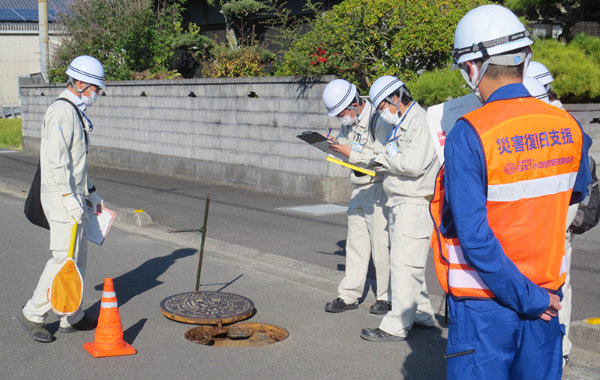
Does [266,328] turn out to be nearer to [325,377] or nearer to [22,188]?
[325,377]

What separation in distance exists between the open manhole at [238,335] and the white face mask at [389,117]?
1819 mm

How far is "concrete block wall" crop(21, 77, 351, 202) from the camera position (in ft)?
41.4

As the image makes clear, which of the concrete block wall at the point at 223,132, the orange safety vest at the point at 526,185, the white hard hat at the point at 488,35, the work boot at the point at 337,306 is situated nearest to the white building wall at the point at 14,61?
the concrete block wall at the point at 223,132

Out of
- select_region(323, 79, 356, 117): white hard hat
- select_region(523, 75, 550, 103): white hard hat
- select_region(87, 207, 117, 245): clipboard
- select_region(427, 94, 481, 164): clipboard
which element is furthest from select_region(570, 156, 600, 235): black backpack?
select_region(87, 207, 117, 245): clipboard

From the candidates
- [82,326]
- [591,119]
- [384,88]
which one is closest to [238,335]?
[82,326]

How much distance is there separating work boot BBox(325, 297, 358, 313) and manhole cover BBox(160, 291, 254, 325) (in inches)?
25.8

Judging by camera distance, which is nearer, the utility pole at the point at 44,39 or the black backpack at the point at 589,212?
the black backpack at the point at 589,212

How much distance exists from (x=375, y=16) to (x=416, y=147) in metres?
7.27

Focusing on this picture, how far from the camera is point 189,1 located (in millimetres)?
24500

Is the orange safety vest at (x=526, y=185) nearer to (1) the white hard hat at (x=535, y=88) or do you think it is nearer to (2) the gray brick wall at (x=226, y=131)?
(1) the white hard hat at (x=535, y=88)

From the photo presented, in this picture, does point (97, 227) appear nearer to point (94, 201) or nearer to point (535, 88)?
point (94, 201)

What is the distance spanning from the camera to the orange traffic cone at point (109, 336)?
5160 mm

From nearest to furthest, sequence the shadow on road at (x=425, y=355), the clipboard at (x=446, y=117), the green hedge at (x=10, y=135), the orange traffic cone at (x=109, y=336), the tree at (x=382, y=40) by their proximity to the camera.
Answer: the clipboard at (x=446, y=117) → the shadow on road at (x=425, y=355) → the orange traffic cone at (x=109, y=336) → the tree at (x=382, y=40) → the green hedge at (x=10, y=135)

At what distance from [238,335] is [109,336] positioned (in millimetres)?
995
